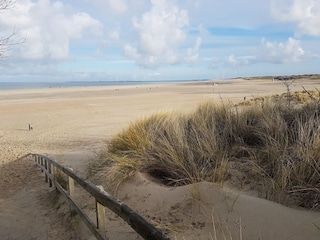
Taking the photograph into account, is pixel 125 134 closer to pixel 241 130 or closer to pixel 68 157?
pixel 241 130

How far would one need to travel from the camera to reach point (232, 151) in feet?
19.5

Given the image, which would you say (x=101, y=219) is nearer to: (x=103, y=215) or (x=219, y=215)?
(x=103, y=215)

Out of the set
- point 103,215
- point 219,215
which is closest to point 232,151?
point 219,215

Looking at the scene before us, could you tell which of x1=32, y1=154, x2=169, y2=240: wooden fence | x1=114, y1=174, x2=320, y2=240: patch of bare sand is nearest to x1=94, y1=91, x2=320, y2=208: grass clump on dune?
x1=114, y1=174, x2=320, y2=240: patch of bare sand

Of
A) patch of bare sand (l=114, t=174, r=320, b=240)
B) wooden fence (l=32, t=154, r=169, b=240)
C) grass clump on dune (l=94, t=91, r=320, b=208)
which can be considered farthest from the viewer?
grass clump on dune (l=94, t=91, r=320, b=208)

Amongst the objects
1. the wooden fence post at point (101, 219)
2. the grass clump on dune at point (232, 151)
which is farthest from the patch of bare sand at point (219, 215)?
the wooden fence post at point (101, 219)

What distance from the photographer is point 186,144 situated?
605cm

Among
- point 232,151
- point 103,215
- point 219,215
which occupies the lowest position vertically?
point 219,215

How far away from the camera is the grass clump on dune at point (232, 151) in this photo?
14.8ft

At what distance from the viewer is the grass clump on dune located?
14.8ft

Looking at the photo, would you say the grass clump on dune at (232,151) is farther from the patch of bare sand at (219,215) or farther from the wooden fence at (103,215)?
the wooden fence at (103,215)

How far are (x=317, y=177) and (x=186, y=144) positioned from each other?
2245 mm

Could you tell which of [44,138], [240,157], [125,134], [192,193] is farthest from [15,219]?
[44,138]

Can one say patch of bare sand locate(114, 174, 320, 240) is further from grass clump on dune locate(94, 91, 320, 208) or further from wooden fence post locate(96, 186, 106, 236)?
wooden fence post locate(96, 186, 106, 236)
